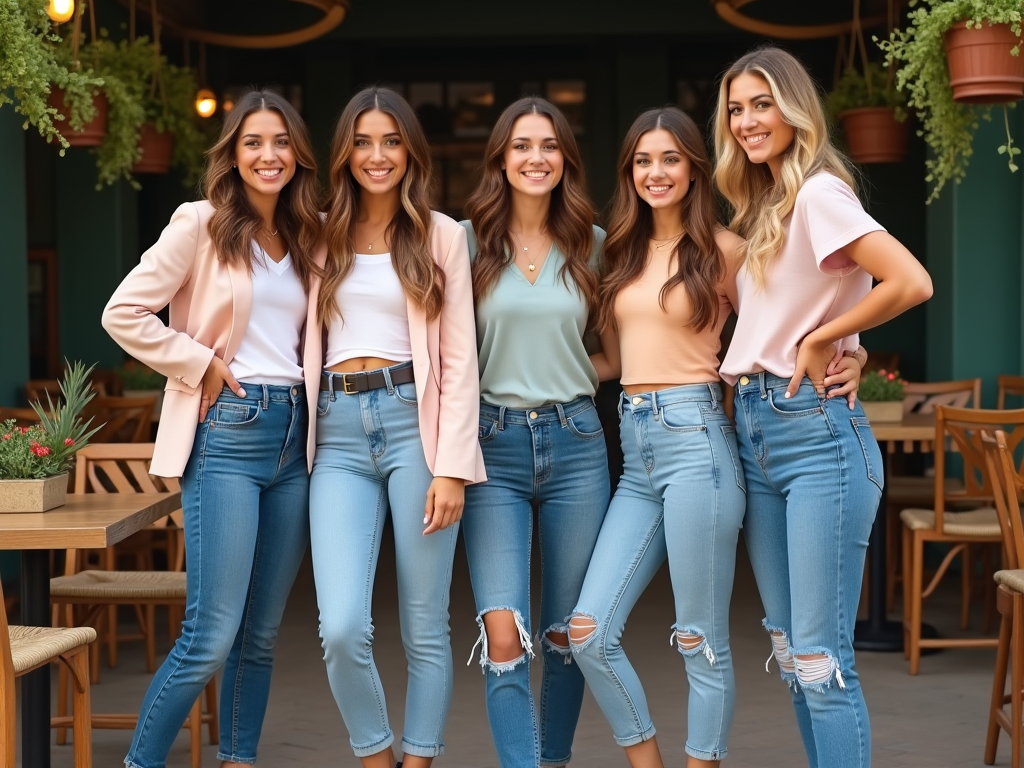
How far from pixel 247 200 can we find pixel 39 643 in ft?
3.82

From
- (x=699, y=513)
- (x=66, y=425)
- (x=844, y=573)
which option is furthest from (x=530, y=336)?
(x=66, y=425)

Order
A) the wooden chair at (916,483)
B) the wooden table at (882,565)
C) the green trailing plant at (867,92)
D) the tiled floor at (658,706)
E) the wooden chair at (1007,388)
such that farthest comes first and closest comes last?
the green trailing plant at (867,92)
the wooden chair at (1007,388)
the wooden chair at (916,483)
the wooden table at (882,565)
the tiled floor at (658,706)

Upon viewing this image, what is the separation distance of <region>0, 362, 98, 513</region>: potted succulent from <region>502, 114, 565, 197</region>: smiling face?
130 centimetres

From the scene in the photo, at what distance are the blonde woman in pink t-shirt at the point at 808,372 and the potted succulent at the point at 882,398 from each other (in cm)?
252

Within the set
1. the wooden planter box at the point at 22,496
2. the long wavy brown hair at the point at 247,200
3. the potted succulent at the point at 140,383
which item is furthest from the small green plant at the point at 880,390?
the potted succulent at the point at 140,383

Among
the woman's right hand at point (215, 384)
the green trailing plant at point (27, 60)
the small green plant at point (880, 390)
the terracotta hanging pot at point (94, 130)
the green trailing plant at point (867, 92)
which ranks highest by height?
the green trailing plant at point (867, 92)

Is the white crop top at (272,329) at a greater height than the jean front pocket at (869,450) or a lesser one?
greater

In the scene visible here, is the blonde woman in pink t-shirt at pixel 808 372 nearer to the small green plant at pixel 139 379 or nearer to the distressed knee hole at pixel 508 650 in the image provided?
the distressed knee hole at pixel 508 650

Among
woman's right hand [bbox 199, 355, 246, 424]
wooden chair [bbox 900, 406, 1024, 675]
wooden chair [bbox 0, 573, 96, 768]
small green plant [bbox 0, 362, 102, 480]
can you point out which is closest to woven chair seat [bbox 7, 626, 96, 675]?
wooden chair [bbox 0, 573, 96, 768]

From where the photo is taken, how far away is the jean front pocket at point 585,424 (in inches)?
124

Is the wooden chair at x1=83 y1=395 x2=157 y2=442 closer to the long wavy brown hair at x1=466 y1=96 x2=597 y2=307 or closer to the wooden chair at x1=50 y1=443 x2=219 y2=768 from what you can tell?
the wooden chair at x1=50 y1=443 x2=219 y2=768

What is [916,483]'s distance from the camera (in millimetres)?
5988

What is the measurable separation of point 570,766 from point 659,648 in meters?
1.53

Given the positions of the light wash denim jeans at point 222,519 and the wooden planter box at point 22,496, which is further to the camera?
the wooden planter box at point 22,496
